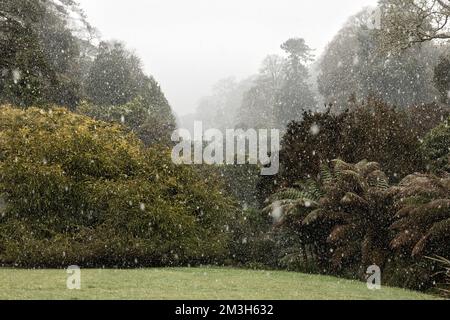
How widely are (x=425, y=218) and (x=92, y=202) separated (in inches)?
289

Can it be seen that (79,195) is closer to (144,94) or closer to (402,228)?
(402,228)

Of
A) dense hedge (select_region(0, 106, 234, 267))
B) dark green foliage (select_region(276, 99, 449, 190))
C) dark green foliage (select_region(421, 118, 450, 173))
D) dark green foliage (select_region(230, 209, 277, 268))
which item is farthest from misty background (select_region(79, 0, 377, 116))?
dense hedge (select_region(0, 106, 234, 267))

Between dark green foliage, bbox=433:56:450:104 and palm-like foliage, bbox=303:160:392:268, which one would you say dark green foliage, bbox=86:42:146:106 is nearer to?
dark green foliage, bbox=433:56:450:104

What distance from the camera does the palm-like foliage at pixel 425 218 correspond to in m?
9.59

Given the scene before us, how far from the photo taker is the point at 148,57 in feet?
595

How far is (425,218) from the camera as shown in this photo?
991 centimetres

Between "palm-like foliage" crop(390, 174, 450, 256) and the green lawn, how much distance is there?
1.02 meters

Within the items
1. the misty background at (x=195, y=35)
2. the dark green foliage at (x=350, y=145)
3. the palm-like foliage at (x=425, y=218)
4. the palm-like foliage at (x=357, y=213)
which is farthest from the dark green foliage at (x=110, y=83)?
the misty background at (x=195, y=35)

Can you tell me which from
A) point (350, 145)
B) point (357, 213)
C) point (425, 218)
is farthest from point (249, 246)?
point (425, 218)

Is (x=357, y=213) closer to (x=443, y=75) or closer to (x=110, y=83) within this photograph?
(x=443, y=75)

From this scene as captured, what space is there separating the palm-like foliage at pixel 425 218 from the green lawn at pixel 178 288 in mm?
1022

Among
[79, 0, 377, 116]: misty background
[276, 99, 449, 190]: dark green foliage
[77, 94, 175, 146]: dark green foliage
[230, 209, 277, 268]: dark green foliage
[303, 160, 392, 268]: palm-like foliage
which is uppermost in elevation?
[79, 0, 377, 116]: misty background

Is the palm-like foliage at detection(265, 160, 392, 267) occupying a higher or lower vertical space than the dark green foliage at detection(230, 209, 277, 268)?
higher

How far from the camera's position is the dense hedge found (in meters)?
12.4
